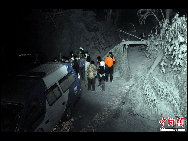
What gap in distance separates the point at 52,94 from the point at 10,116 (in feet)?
4.45

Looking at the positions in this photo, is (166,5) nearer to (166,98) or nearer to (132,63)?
(166,98)

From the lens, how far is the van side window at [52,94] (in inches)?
197

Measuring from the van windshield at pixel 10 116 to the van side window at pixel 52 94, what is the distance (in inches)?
37.3

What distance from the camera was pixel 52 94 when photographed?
521 centimetres

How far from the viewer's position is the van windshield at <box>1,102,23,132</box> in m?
4.18

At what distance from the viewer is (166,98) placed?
223 inches

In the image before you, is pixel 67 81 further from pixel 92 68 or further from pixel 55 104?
pixel 92 68

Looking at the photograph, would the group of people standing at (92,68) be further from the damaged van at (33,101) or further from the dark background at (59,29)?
the dark background at (59,29)

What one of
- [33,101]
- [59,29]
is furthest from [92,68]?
[59,29]

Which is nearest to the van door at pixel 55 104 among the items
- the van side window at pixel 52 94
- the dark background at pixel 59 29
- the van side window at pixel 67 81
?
the van side window at pixel 52 94

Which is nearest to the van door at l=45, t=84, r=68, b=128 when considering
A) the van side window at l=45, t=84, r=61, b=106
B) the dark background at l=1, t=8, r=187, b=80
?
the van side window at l=45, t=84, r=61, b=106
